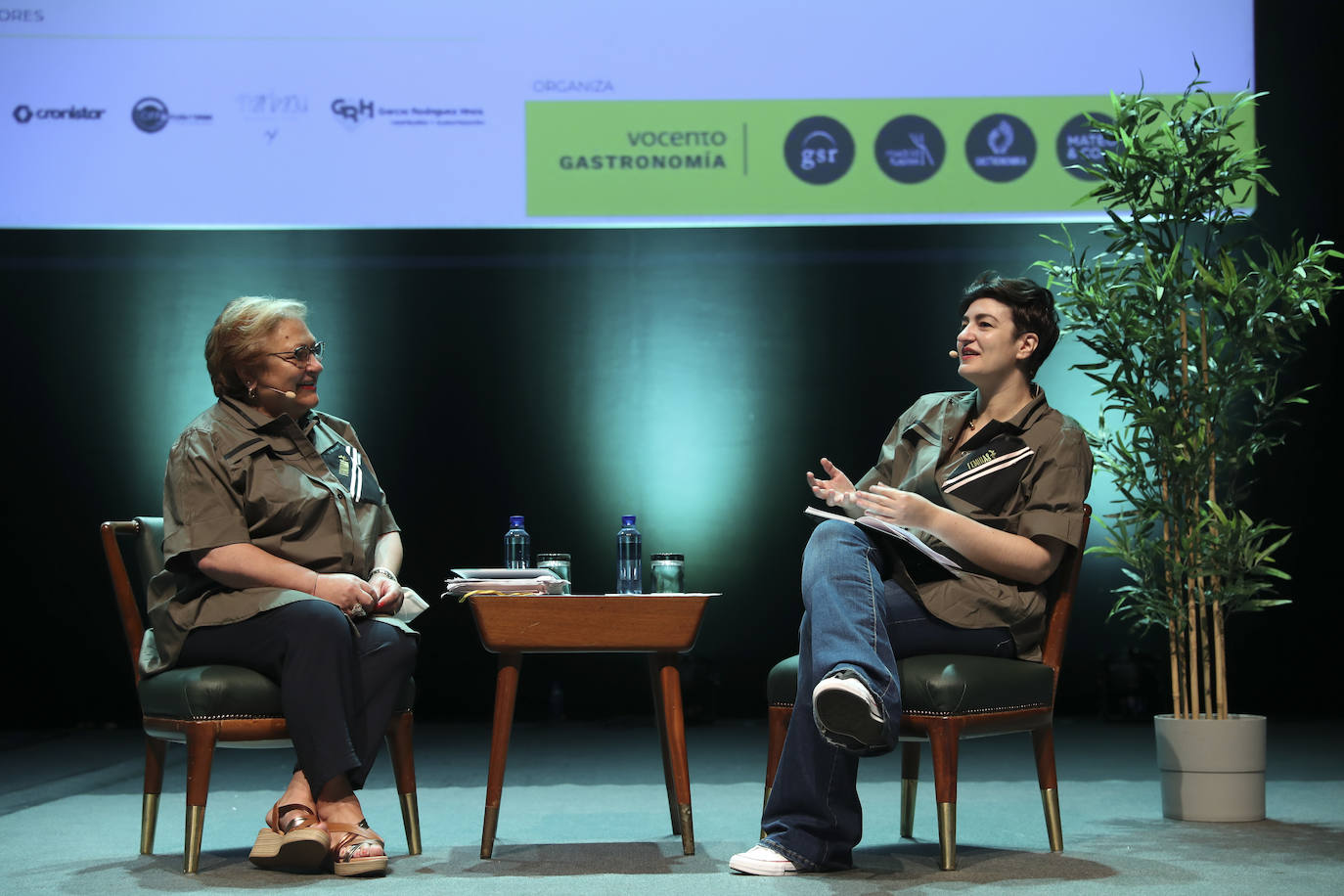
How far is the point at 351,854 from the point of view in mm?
2309

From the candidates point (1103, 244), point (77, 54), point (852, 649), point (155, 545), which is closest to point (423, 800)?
point (155, 545)

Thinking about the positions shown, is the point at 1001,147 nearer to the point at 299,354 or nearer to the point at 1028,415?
the point at 1028,415

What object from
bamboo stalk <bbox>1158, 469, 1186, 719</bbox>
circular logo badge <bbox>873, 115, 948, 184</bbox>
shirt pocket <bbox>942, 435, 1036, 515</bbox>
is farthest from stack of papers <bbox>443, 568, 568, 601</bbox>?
circular logo badge <bbox>873, 115, 948, 184</bbox>

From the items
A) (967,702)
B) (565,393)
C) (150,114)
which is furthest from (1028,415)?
(150,114)

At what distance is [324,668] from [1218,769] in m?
1.97

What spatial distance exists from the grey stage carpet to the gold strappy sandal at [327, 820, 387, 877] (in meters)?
0.04

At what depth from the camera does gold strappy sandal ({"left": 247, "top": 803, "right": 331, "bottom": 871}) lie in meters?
2.27

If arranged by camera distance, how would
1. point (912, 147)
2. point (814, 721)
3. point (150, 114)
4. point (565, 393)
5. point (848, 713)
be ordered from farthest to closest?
point (565, 393), point (912, 147), point (150, 114), point (814, 721), point (848, 713)

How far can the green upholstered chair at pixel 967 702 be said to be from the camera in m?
2.32

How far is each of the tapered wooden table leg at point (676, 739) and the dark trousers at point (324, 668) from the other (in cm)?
49

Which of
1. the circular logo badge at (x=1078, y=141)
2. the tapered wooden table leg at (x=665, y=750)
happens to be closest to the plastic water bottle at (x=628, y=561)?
the tapered wooden table leg at (x=665, y=750)

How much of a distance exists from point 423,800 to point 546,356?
199 cm

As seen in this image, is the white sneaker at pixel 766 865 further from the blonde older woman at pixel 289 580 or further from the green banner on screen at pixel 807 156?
the green banner on screen at pixel 807 156

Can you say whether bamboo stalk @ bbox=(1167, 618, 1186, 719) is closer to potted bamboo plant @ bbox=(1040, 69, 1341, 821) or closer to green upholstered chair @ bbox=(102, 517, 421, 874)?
potted bamboo plant @ bbox=(1040, 69, 1341, 821)
